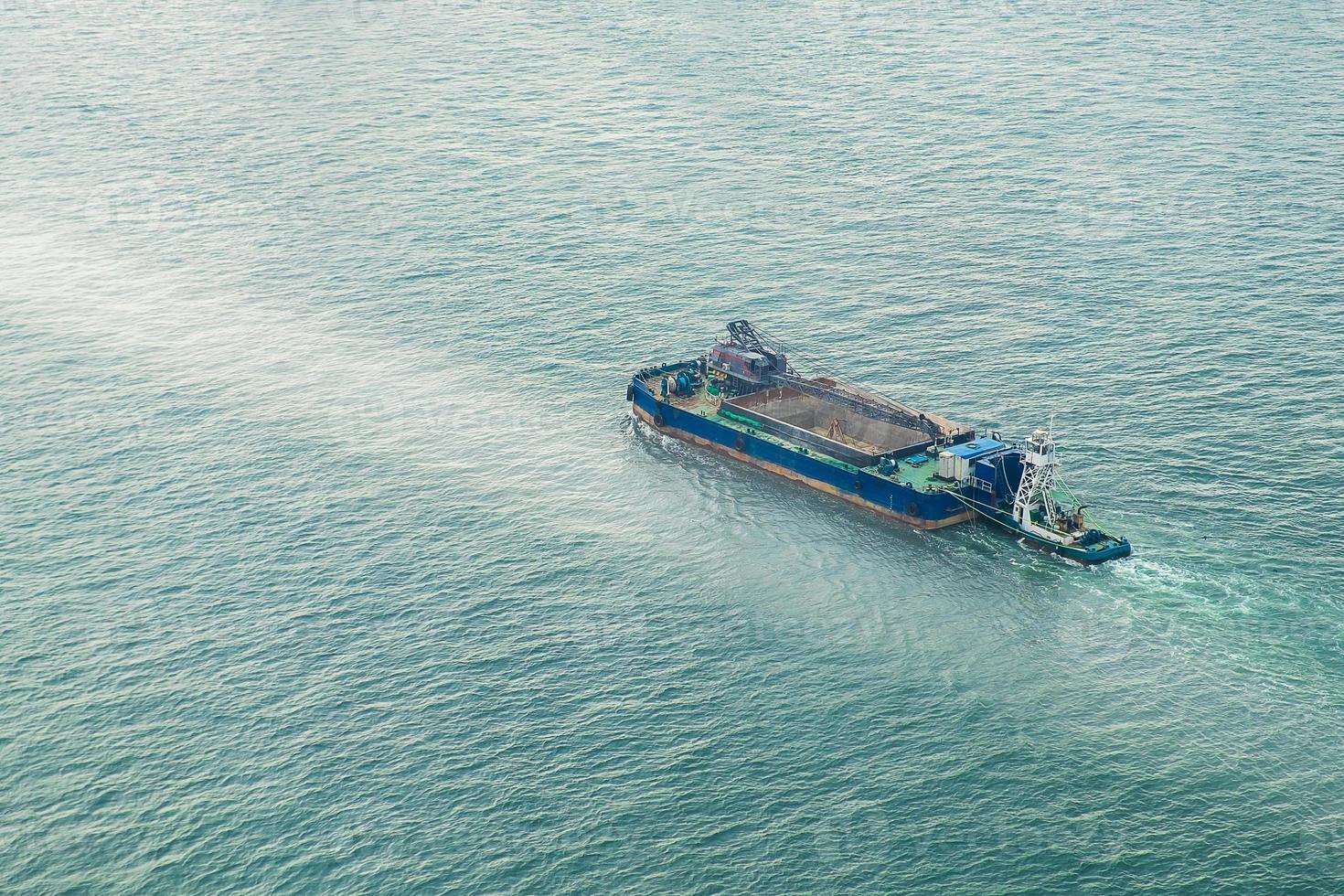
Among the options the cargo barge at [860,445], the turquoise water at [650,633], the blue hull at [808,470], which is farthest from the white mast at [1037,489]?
the blue hull at [808,470]

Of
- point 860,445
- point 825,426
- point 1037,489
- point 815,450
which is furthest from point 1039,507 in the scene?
point 825,426

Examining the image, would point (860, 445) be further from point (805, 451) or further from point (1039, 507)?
point (1039, 507)

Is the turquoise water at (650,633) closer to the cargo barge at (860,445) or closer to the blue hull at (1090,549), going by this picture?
the blue hull at (1090,549)

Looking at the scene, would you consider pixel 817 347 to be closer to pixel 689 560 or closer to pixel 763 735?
pixel 689 560

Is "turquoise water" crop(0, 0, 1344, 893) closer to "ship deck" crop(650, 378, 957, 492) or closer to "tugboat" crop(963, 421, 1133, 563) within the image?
"tugboat" crop(963, 421, 1133, 563)

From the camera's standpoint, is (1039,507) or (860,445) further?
(860,445)
